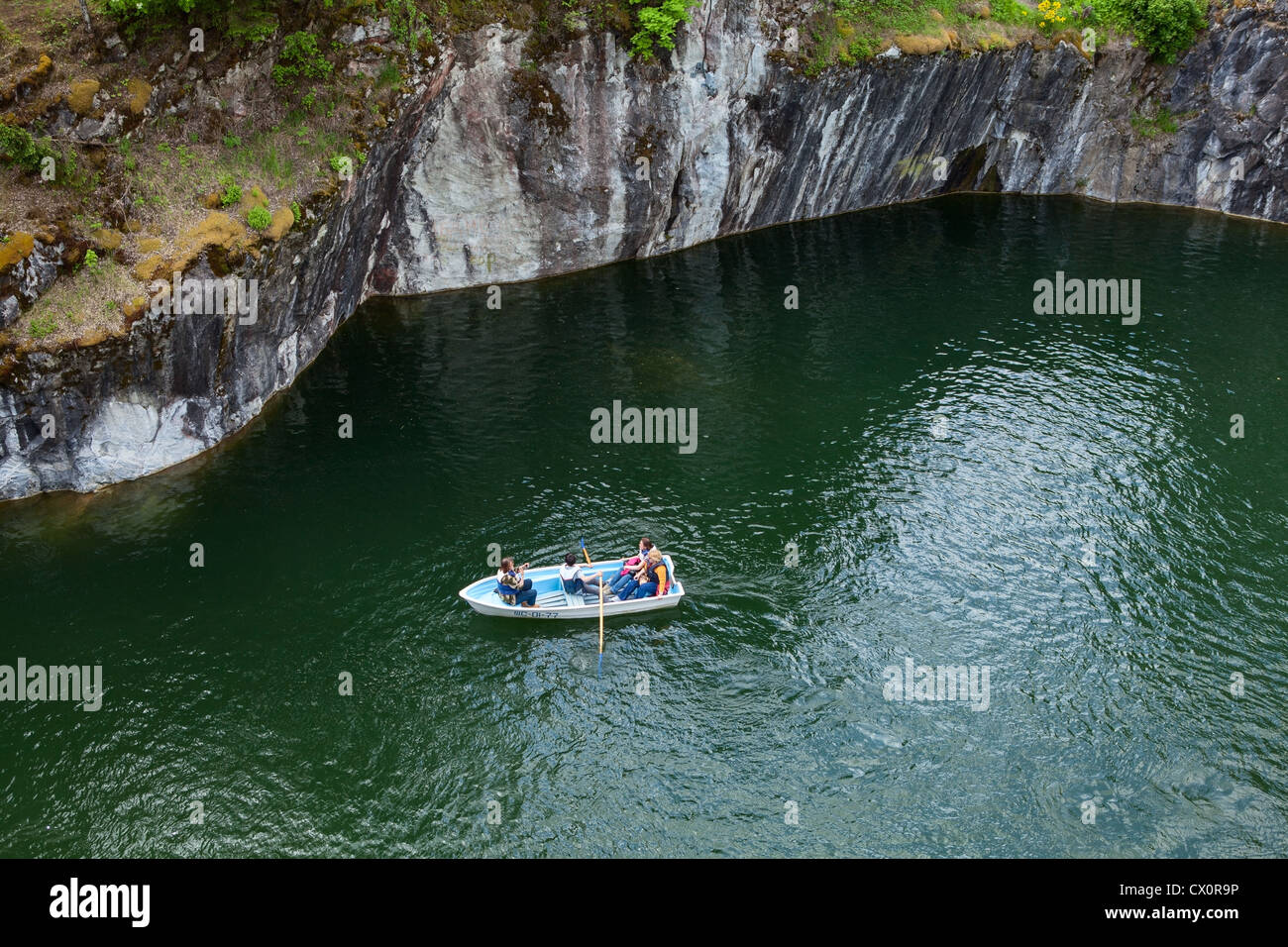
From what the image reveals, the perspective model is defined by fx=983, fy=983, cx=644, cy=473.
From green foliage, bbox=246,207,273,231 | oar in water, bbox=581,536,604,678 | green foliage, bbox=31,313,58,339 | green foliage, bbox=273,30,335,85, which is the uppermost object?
green foliage, bbox=273,30,335,85

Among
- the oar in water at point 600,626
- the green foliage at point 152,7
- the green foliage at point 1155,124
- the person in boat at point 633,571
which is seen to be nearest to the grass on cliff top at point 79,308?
the green foliage at point 152,7

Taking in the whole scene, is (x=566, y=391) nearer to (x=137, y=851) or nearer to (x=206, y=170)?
(x=206, y=170)

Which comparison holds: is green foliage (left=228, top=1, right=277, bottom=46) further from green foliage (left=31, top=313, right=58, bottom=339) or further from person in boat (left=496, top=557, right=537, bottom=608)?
person in boat (left=496, top=557, right=537, bottom=608)

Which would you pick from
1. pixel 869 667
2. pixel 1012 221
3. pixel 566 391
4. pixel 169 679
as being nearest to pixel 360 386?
pixel 566 391

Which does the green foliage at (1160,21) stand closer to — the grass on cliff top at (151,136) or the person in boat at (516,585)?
the grass on cliff top at (151,136)

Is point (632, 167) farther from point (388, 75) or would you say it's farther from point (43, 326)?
point (43, 326)

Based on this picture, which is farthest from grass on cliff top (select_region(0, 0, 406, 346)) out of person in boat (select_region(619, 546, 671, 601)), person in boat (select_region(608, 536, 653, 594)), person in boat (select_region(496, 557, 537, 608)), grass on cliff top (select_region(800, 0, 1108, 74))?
grass on cliff top (select_region(800, 0, 1108, 74))

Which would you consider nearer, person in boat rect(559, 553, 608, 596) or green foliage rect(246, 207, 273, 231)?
person in boat rect(559, 553, 608, 596)
